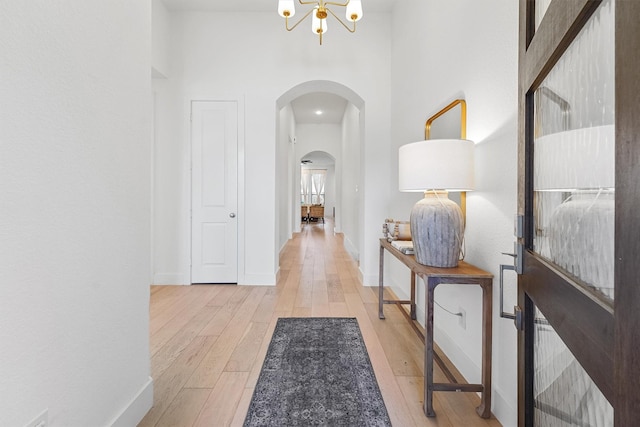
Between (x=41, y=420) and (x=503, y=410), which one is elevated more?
(x=41, y=420)

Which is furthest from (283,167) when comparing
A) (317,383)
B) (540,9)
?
(540,9)

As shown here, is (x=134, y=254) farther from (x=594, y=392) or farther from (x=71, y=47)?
(x=594, y=392)

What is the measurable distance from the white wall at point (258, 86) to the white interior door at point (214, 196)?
0.41 ft

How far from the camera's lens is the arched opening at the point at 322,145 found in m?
3.98

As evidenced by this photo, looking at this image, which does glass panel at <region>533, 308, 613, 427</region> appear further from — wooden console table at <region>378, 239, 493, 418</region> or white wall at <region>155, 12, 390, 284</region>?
white wall at <region>155, 12, 390, 284</region>

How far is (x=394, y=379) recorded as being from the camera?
178 centimetres

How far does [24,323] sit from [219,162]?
3.09 metres

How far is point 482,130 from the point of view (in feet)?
5.49

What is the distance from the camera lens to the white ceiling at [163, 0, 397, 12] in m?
3.50

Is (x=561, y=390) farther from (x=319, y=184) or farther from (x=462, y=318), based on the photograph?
(x=319, y=184)

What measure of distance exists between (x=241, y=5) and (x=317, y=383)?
4.01m

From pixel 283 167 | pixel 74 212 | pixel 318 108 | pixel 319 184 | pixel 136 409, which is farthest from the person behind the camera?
pixel 319 184

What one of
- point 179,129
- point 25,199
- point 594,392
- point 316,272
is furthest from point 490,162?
point 179,129

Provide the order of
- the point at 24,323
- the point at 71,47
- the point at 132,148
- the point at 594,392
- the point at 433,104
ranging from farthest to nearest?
the point at 433,104
the point at 132,148
the point at 71,47
the point at 24,323
the point at 594,392
